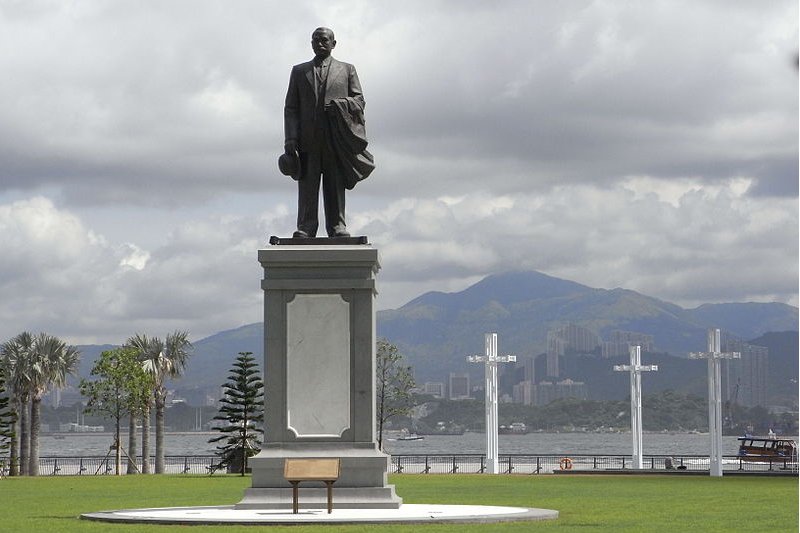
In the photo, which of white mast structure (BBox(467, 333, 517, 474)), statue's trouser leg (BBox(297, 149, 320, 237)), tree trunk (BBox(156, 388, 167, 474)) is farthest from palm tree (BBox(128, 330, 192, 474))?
statue's trouser leg (BBox(297, 149, 320, 237))

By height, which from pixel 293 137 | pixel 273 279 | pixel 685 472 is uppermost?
pixel 293 137

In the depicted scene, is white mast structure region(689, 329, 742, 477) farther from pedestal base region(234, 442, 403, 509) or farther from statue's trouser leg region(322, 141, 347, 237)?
pedestal base region(234, 442, 403, 509)

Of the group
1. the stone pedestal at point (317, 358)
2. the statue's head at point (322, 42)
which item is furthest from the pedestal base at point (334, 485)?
the statue's head at point (322, 42)

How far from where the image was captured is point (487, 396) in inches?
2694

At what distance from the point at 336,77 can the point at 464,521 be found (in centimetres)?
764

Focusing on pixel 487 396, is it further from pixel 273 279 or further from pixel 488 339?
pixel 273 279

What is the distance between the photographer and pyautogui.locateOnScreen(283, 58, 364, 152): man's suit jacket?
25.3 meters

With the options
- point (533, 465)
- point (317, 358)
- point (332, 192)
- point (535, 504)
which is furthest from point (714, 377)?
point (317, 358)

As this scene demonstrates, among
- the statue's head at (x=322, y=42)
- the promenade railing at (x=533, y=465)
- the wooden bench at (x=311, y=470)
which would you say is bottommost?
the promenade railing at (x=533, y=465)

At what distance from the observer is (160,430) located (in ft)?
243

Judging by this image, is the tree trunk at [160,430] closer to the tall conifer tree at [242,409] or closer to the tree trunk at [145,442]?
the tree trunk at [145,442]

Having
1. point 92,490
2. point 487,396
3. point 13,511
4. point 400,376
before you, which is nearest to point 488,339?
point 487,396

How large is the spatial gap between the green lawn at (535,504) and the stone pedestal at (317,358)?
310cm

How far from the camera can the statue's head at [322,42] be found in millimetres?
25281
